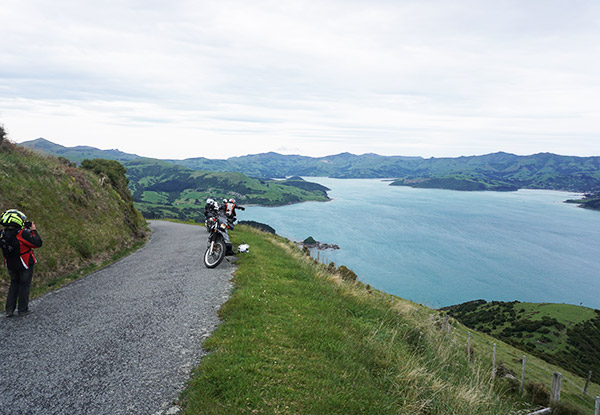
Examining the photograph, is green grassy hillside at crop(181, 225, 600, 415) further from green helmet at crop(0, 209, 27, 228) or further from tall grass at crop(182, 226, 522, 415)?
green helmet at crop(0, 209, 27, 228)

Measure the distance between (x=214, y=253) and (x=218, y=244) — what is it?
1.44ft

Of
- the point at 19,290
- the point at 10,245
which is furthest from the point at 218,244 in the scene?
the point at 10,245

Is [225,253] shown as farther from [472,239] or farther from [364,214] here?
[364,214]

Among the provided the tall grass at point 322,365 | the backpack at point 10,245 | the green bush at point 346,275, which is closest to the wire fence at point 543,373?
the green bush at point 346,275

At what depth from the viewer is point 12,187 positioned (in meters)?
13.2

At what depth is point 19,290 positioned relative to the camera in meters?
8.09

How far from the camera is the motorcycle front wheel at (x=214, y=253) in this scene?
527 inches

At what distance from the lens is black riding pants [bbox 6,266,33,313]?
799 centimetres

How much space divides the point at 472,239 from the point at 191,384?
160026mm

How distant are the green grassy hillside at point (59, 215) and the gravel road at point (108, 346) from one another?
224cm

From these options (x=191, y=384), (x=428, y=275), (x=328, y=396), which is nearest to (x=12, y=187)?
(x=191, y=384)

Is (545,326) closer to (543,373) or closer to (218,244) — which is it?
(543,373)

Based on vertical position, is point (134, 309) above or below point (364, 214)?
above

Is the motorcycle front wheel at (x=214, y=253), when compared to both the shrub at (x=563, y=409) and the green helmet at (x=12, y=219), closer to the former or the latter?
the green helmet at (x=12, y=219)
